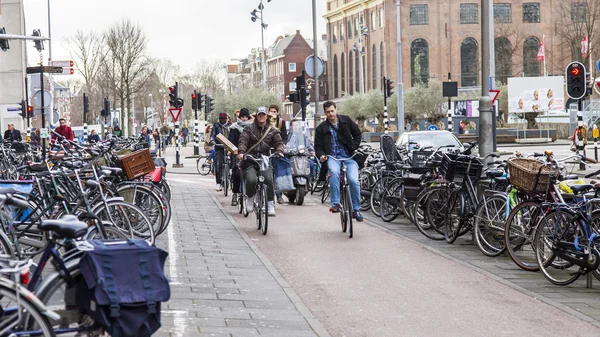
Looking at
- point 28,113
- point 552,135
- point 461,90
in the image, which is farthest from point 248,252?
Result: point 461,90

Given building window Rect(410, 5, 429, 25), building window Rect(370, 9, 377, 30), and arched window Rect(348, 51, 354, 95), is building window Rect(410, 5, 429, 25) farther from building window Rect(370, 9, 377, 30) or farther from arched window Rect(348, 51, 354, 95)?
arched window Rect(348, 51, 354, 95)

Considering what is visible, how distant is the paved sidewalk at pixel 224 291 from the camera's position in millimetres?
6961

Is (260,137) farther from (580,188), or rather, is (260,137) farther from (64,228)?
(64,228)

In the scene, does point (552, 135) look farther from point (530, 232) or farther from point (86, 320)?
point (86, 320)

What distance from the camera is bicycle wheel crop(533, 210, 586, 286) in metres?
8.94

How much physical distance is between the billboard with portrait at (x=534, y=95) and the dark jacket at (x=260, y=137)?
42.4 meters

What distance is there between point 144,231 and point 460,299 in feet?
10.7

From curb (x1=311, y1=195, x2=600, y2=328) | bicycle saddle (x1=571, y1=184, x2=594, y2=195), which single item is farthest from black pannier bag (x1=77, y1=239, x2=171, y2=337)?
bicycle saddle (x1=571, y1=184, x2=594, y2=195)

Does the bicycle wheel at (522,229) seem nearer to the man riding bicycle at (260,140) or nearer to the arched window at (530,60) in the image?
the man riding bicycle at (260,140)

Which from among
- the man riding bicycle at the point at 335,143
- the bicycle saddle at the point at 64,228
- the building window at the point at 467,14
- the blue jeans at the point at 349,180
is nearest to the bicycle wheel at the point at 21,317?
the bicycle saddle at the point at 64,228

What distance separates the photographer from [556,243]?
905 centimetres

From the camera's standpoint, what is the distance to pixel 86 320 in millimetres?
5266

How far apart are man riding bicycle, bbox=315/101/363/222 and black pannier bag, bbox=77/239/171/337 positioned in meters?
8.37

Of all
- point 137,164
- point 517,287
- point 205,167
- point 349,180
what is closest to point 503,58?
point 205,167
